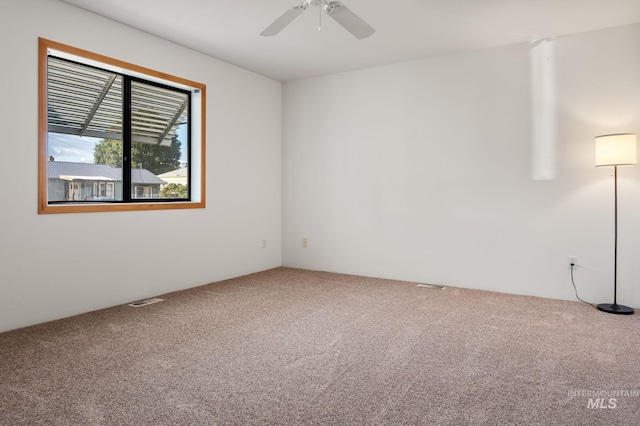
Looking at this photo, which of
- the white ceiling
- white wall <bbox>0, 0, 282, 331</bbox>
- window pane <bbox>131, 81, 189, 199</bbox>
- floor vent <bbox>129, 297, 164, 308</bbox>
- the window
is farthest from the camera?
window pane <bbox>131, 81, 189, 199</bbox>

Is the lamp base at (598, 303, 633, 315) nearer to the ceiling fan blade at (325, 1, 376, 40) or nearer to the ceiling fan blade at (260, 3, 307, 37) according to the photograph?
the ceiling fan blade at (325, 1, 376, 40)

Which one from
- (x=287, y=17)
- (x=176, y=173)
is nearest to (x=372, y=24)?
(x=287, y=17)

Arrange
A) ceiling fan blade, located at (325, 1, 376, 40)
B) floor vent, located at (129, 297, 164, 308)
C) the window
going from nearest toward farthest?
ceiling fan blade, located at (325, 1, 376, 40) → the window → floor vent, located at (129, 297, 164, 308)

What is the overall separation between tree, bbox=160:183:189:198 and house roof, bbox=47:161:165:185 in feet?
0.52

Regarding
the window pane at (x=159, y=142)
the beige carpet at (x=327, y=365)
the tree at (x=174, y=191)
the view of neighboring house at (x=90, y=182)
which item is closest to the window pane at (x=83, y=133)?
the view of neighboring house at (x=90, y=182)

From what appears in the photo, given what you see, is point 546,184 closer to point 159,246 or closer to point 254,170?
point 254,170

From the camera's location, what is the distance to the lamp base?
335 cm

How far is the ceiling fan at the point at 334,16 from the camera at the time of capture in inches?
98.5

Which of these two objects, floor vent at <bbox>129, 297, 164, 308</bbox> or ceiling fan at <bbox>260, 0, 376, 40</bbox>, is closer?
ceiling fan at <bbox>260, 0, 376, 40</bbox>

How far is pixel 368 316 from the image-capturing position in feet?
10.8

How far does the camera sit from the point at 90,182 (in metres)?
3.53

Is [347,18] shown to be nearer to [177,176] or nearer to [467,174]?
[467,174]

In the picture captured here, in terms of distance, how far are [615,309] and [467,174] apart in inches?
71.1

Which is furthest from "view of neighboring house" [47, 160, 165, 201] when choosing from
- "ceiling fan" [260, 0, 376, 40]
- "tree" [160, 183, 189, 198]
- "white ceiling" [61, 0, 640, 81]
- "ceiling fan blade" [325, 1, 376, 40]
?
"ceiling fan blade" [325, 1, 376, 40]
